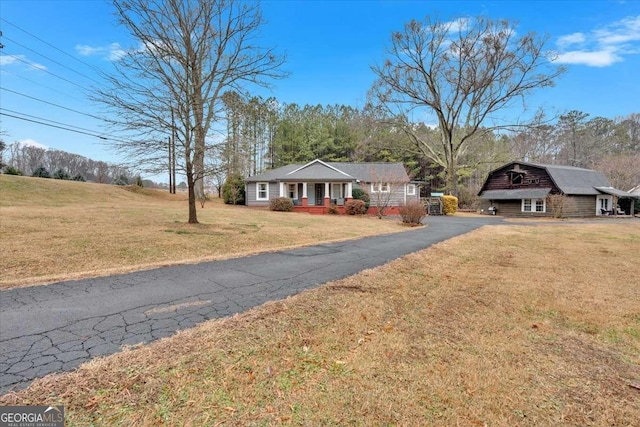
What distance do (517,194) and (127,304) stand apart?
33.2 meters

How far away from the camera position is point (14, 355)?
2771mm

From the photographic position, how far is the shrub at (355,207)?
23000 mm

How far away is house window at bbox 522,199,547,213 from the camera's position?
2778cm

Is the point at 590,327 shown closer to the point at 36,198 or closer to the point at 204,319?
the point at 204,319

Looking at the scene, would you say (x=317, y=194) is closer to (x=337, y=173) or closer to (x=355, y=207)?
(x=337, y=173)

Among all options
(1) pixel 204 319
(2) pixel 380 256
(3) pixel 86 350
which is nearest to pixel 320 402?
(1) pixel 204 319

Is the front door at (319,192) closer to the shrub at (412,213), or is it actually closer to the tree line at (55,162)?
the shrub at (412,213)

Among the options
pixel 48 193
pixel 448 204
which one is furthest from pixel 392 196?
pixel 48 193

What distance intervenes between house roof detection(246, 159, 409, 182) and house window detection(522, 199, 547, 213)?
11.9 metres

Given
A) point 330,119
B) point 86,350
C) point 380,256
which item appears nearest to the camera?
point 86,350

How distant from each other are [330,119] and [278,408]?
4534cm

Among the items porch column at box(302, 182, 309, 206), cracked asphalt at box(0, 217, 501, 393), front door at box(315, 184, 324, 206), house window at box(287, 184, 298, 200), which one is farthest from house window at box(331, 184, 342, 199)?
cracked asphalt at box(0, 217, 501, 393)

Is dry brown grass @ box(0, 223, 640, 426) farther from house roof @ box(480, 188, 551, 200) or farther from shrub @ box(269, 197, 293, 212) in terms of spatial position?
house roof @ box(480, 188, 551, 200)

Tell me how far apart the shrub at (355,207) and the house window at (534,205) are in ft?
56.8
